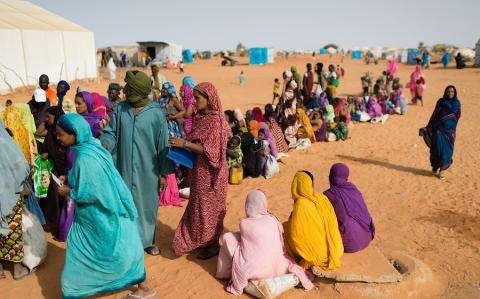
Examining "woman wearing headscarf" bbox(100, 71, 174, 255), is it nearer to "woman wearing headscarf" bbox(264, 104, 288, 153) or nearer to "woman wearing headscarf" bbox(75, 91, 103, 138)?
"woman wearing headscarf" bbox(75, 91, 103, 138)

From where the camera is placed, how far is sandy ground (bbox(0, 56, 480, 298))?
12.7 ft

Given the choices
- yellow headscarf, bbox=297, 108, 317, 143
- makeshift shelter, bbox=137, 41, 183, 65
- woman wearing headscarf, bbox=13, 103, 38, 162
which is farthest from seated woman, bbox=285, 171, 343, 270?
makeshift shelter, bbox=137, 41, 183, 65

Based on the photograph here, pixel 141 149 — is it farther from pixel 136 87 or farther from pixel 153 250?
pixel 153 250

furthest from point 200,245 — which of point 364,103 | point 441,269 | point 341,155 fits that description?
point 364,103

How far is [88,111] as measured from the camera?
5266 millimetres

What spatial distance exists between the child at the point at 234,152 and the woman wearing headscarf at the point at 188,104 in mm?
758

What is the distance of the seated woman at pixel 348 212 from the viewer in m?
3.92

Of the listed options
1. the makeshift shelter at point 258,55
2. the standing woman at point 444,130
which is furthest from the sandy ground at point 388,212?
the makeshift shelter at point 258,55

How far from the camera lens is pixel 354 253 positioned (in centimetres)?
401

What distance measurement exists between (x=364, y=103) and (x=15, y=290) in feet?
37.3

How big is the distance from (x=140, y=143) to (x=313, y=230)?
1826 millimetres

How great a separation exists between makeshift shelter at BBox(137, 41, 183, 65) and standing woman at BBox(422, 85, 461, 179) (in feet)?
108

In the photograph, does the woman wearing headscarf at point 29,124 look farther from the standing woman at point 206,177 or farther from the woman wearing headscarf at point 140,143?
the standing woman at point 206,177

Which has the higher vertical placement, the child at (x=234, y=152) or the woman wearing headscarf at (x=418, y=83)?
the woman wearing headscarf at (x=418, y=83)
